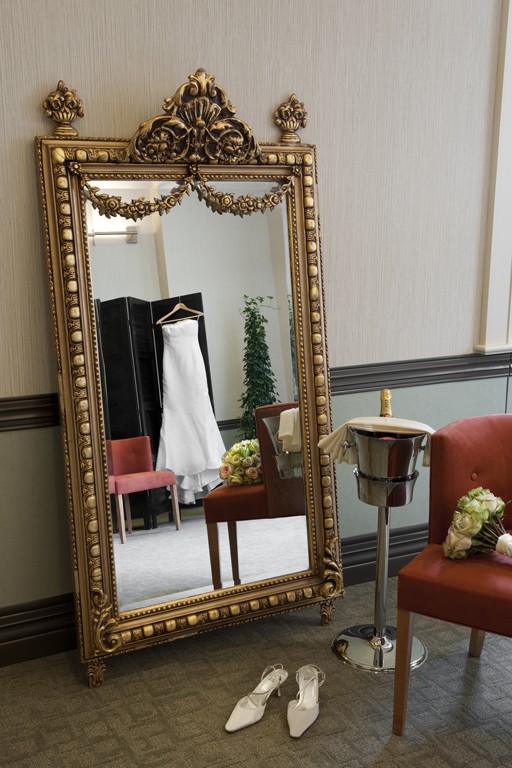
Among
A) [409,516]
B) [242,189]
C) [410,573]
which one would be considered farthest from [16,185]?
[409,516]

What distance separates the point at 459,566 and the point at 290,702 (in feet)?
2.42

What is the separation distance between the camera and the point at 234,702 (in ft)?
8.21

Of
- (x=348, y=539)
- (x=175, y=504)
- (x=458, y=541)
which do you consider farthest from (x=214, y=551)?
(x=458, y=541)

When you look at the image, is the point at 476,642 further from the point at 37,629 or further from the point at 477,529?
the point at 37,629

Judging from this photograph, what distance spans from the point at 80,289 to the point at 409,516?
1.95 m

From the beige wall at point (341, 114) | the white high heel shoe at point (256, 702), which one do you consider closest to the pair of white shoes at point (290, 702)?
the white high heel shoe at point (256, 702)

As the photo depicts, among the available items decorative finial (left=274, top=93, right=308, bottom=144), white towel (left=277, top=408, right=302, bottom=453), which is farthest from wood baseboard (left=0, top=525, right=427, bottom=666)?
decorative finial (left=274, top=93, right=308, bottom=144)

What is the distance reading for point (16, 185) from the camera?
8.40 feet

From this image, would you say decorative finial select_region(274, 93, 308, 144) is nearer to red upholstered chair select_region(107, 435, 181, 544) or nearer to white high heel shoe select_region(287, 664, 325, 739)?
red upholstered chair select_region(107, 435, 181, 544)

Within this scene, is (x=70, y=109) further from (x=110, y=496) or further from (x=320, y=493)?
(x=320, y=493)

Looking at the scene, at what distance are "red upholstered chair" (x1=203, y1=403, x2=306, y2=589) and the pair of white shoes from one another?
0.43 m

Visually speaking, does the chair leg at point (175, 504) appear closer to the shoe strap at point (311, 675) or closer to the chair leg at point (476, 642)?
the shoe strap at point (311, 675)

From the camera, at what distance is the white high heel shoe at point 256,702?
2.37 m

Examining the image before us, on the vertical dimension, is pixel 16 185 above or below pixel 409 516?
above
